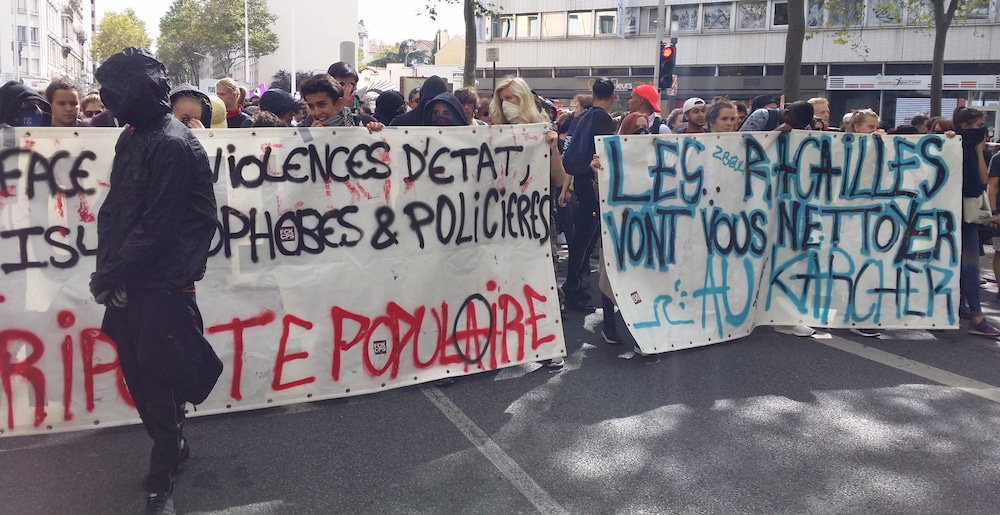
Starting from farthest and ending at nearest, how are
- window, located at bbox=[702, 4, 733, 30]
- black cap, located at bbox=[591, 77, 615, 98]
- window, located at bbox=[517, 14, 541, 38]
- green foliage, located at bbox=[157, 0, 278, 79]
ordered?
green foliage, located at bbox=[157, 0, 278, 79], window, located at bbox=[517, 14, 541, 38], window, located at bbox=[702, 4, 733, 30], black cap, located at bbox=[591, 77, 615, 98]

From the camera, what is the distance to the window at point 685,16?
42000 mm

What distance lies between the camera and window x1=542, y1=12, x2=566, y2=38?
46.3 m

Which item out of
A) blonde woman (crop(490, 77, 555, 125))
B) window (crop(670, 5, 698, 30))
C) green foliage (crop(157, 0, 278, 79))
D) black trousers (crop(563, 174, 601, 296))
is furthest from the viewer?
green foliage (crop(157, 0, 278, 79))

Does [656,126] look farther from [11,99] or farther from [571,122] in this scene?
[11,99]

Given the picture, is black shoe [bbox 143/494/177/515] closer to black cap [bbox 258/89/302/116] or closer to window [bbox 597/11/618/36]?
black cap [bbox 258/89/302/116]

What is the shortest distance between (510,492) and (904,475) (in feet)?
5.97

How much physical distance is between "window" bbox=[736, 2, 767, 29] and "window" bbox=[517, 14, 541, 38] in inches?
453

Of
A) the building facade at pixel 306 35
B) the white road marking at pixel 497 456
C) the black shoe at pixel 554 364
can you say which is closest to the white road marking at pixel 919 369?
the black shoe at pixel 554 364

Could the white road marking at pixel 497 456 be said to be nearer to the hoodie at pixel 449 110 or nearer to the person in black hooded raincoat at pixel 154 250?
the person in black hooded raincoat at pixel 154 250

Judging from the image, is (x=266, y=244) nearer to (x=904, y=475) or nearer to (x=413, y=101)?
(x=904, y=475)

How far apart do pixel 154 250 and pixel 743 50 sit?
40855mm

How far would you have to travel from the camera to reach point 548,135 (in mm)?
5344

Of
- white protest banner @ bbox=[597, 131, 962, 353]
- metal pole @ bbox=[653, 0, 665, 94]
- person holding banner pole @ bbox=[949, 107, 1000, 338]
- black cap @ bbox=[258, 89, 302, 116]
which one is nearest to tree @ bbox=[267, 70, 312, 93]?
metal pole @ bbox=[653, 0, 665, 94]

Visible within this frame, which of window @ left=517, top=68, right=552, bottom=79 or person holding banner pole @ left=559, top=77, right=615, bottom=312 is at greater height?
window @ left=517, top=68, right=552, bottom=79
